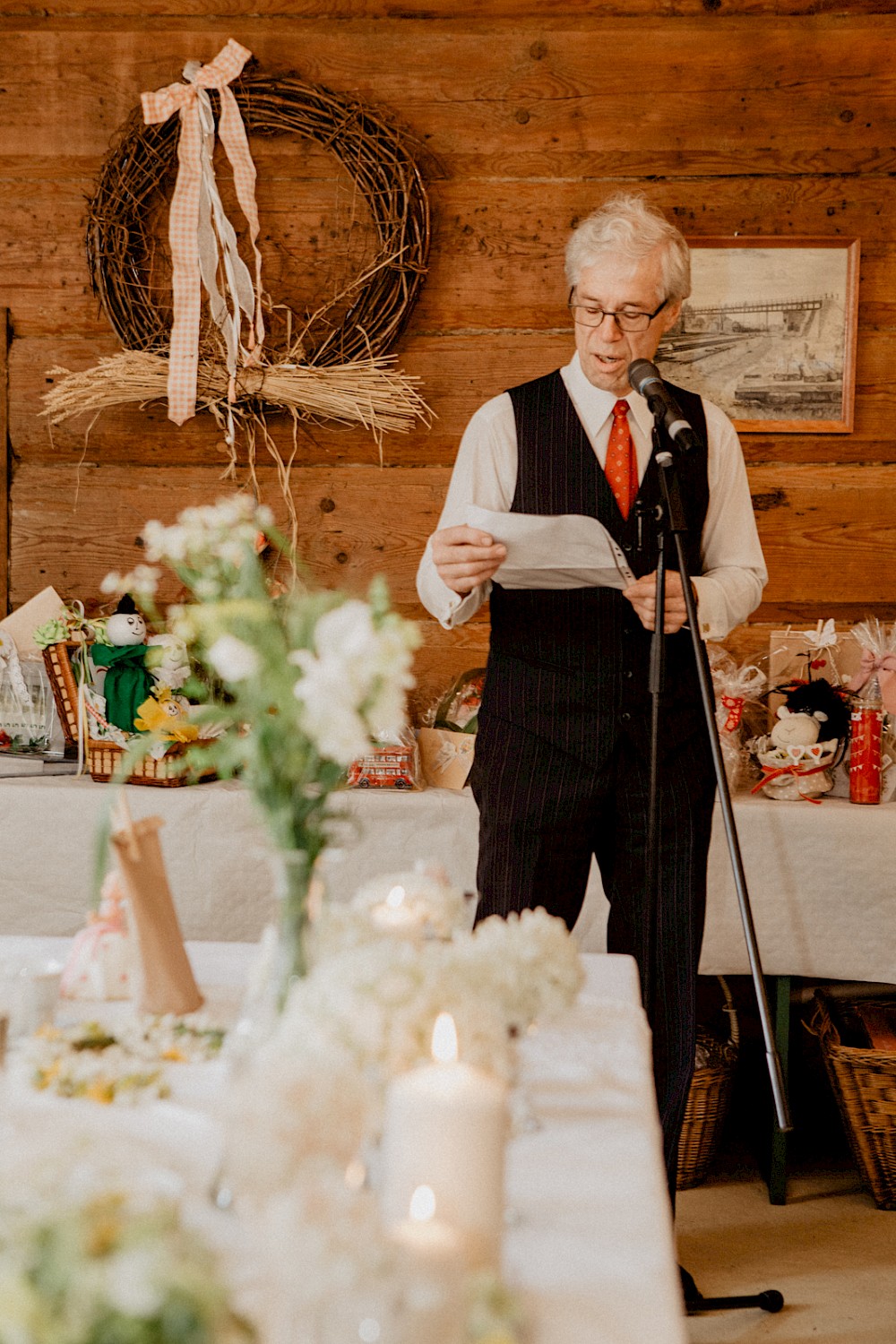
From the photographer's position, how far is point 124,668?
2.47 metres

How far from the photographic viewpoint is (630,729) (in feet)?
6.05

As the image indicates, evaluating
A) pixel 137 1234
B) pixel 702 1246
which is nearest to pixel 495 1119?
pixel 137 1234

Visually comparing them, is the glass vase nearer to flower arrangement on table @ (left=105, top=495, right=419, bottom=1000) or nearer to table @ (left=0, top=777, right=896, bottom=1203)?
flower arrangement on table @ (left=105, top=495, right=419, bottom=1000)

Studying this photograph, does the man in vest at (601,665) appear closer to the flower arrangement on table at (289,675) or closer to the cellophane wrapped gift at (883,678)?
the cellophane wrapped gift at (883,678)

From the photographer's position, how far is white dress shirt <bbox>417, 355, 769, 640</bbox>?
191cm

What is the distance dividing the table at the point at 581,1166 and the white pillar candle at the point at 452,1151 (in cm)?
5

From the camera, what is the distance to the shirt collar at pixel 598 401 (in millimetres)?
1958

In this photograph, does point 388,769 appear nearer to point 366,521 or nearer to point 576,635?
point 366,521

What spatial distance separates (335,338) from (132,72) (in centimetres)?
75

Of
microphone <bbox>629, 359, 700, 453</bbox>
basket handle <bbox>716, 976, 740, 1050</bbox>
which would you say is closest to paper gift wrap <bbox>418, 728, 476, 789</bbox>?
basket handle <bbox>716, 976, 740, 1050</bbox>

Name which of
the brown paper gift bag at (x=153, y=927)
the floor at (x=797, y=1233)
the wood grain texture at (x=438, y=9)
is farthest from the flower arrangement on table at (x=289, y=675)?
the wood grain texture at (x=438, y=9)

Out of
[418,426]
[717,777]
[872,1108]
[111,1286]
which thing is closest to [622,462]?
[717,777]

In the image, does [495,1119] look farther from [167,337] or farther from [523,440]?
[167,337]

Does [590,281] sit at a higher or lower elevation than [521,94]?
lower
